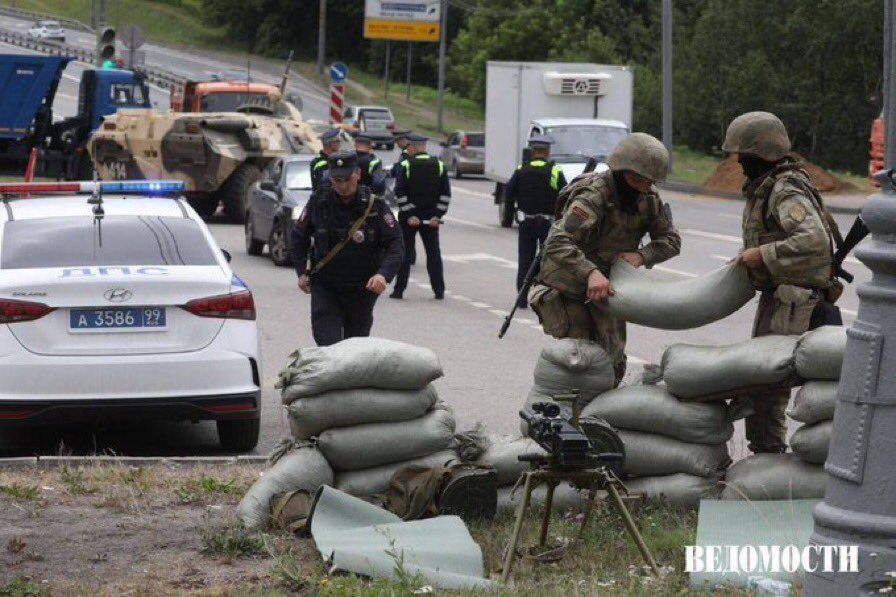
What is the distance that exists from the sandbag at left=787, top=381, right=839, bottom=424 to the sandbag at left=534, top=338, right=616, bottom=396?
968 millimetres

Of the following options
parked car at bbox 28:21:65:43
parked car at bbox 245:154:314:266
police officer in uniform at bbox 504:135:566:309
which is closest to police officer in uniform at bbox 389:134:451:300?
police officer in uniform at bbox 504:135:566:309

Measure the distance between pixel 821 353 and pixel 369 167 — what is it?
11.3 metres

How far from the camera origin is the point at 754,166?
764 cm

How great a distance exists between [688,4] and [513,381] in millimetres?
60913

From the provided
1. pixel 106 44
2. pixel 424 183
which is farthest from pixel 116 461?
pixel 106 44

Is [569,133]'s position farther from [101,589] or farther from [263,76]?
[263,76]

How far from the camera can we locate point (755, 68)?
5025 cm

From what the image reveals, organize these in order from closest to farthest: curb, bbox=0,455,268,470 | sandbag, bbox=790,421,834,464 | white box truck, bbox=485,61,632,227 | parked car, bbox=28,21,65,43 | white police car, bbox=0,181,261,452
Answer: sandbag, bbox=790,421,834,464, curb, bbox=0,455,268,470, white police car, bbox=0,181,261,452, white box truck, bbox=485,61,632,227, parked car, bbox=28,21,65,43

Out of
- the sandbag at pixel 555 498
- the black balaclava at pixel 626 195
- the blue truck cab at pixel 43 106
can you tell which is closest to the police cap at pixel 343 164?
the black balaclava at pixel 626 195

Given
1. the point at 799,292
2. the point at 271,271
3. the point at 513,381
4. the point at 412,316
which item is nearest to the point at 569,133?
the point at 271,271

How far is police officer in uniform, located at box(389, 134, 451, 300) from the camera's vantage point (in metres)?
18.6

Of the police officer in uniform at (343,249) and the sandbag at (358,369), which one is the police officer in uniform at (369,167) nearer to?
the police officer in uniform at (343,249)

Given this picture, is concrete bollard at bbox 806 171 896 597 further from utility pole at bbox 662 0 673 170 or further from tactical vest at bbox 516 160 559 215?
utility pole at bbox 662 0 673 170

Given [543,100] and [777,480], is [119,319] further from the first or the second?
[543,100]
